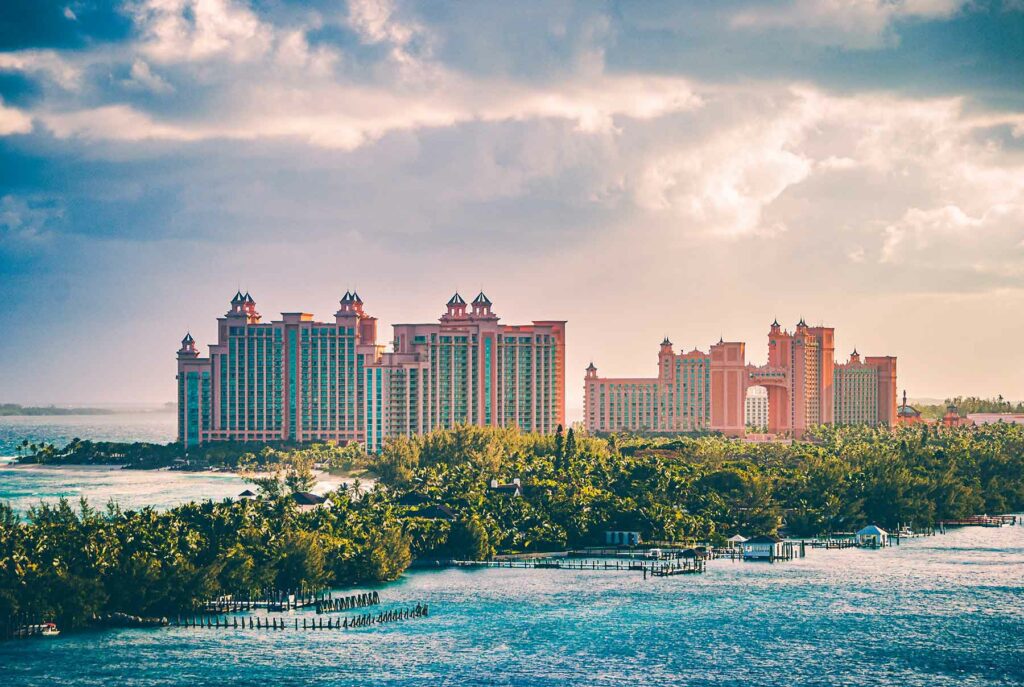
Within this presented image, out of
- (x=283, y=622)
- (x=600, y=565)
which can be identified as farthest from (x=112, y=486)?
(x=283, y=622)

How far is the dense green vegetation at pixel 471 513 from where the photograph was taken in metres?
60.1

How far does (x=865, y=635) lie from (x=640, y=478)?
1447 inches

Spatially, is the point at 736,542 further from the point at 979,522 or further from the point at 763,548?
the point at 979,522

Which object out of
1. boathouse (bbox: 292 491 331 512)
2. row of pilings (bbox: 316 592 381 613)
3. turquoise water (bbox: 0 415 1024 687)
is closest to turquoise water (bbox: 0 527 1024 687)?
turquoise water (bbox: 0 415 1024 687)

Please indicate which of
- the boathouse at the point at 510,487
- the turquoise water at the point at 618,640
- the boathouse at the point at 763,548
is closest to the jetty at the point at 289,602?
the turquoise water at the point at 618,640

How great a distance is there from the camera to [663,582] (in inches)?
2862

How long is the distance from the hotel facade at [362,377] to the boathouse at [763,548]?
70.9m

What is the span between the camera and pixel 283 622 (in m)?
60.7

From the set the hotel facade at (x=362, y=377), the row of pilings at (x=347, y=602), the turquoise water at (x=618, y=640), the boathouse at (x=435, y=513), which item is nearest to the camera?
the turquoise water at (x=618, y=640)

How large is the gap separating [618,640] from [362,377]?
10953 centimetres

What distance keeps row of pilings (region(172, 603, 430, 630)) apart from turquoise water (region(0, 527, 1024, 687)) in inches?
35.8

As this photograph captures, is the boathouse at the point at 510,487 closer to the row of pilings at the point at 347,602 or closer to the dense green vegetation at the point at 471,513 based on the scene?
the dense green vegetation at the point at 471,513

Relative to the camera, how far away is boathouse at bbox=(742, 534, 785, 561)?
81.0m

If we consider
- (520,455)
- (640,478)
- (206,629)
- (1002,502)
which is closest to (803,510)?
(640,478)
